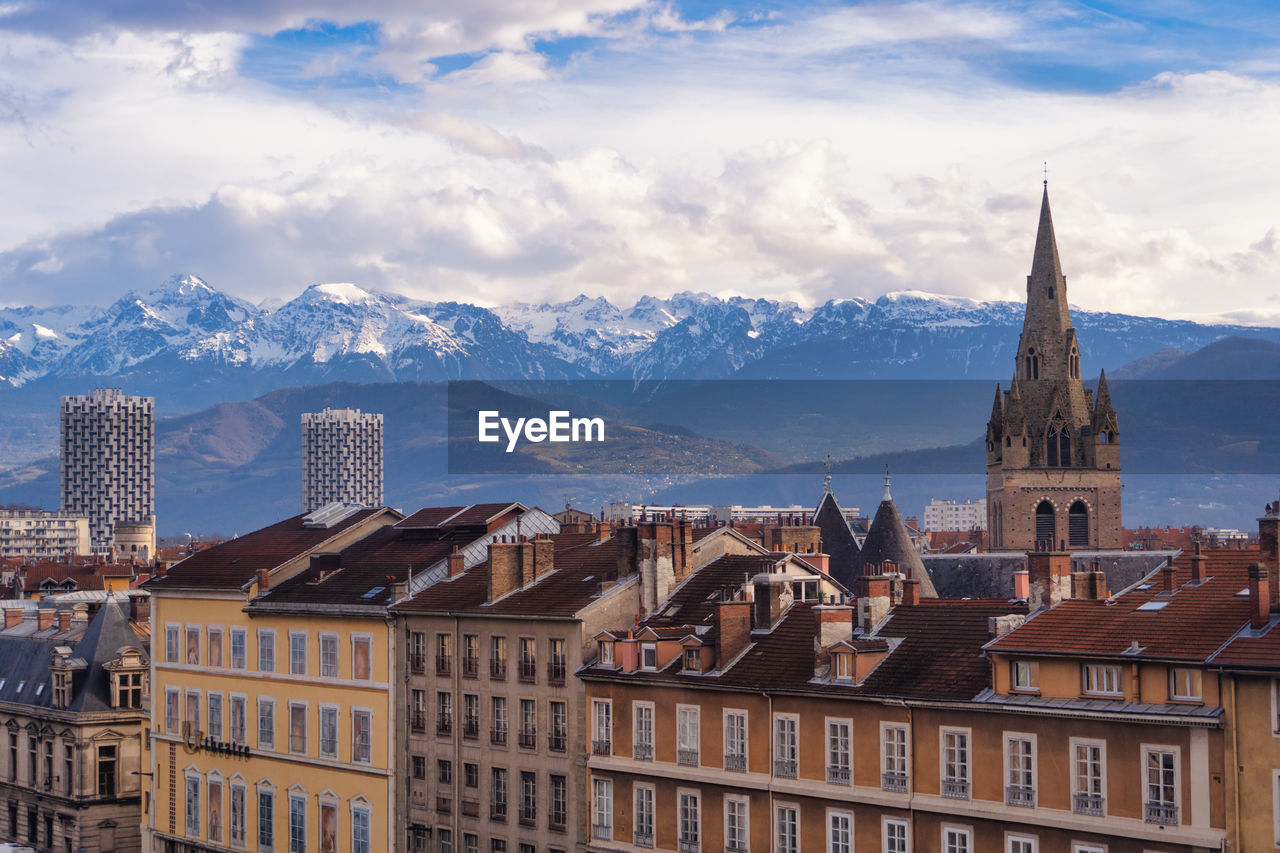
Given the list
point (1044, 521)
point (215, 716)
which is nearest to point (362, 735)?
point (215, 716)

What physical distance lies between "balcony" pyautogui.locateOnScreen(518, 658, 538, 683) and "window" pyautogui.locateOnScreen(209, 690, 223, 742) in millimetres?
23010

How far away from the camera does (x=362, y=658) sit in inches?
3024

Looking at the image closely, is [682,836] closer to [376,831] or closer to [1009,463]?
[376,831]

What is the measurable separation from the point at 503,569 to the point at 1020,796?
27.2m

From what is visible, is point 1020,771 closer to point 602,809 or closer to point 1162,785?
point 1162,785

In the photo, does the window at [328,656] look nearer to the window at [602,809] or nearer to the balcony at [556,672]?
the balcony at [556,672]

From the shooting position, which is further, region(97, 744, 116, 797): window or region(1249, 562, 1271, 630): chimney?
region(97, 744, 116, 797): window

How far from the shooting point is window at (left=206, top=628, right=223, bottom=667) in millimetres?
86125

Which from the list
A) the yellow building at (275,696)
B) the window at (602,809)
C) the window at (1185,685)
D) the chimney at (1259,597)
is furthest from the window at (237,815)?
the chimney at (1259,597)

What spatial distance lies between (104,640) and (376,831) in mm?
31338

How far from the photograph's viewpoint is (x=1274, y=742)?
46000mm

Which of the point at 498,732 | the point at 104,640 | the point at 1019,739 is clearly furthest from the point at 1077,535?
the point at 1019,739

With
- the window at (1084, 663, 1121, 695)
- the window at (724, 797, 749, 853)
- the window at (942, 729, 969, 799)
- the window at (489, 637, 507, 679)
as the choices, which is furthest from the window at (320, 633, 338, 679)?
the window at (1084, 663, 1121, 695)

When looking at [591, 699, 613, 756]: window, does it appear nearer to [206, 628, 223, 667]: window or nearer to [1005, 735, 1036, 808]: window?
[1005, 735, 1036, 808]: window
